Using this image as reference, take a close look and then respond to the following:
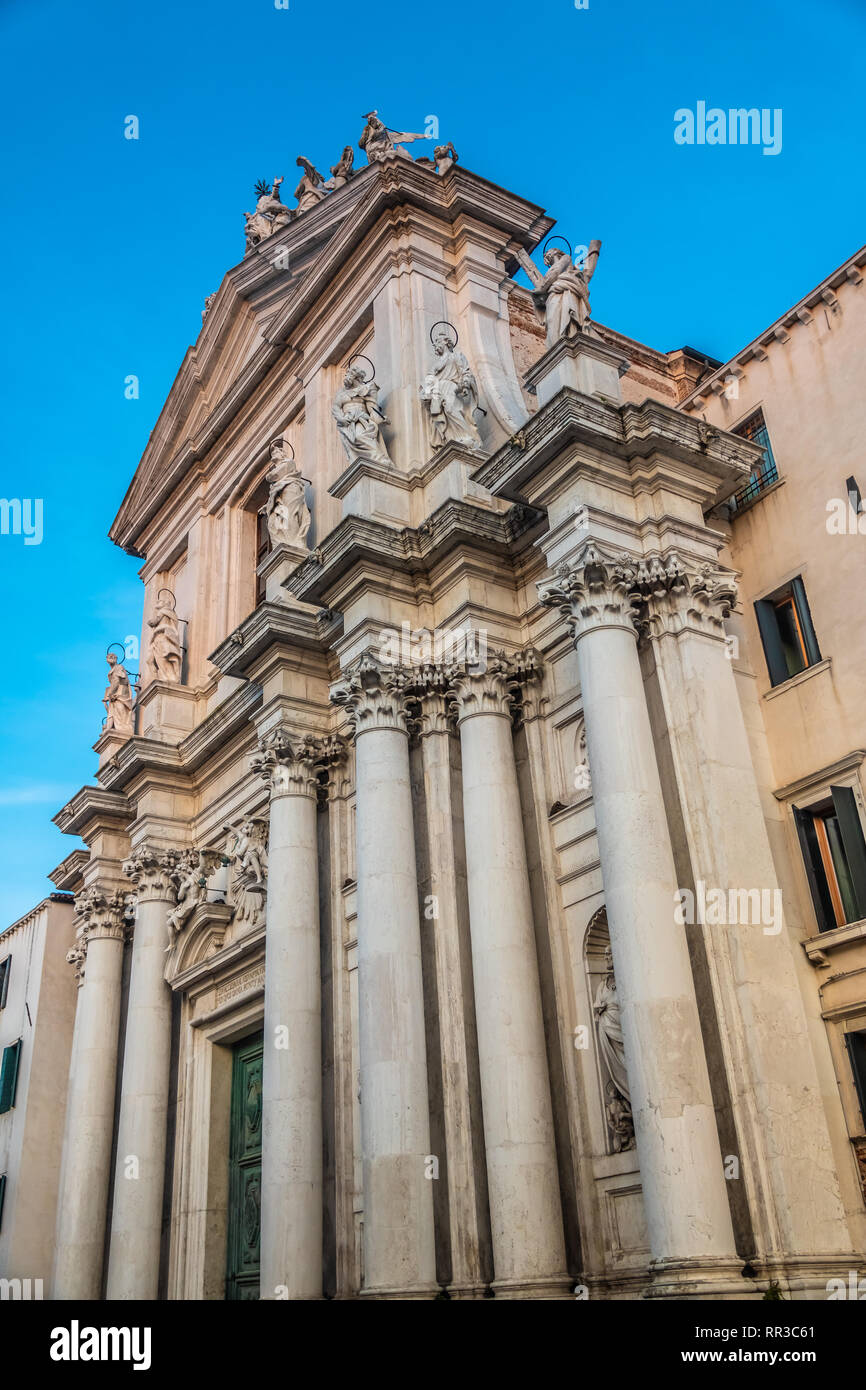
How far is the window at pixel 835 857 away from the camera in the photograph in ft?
39.7

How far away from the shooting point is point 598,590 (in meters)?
12.4

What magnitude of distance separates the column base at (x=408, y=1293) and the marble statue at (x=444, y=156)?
15.4 metres

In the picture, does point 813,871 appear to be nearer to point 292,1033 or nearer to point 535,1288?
point 535,1288

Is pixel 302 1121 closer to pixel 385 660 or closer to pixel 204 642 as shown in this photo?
pixel 385 660

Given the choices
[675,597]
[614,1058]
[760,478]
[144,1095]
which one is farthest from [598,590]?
[144,1095]

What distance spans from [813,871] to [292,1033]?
6.37m

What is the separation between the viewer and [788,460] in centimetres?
1465

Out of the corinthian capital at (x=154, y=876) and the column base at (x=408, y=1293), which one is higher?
the corinthian capital at (x=154, y=876)

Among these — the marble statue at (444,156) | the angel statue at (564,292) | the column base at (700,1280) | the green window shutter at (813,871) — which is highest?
the marble statue at (444,156)

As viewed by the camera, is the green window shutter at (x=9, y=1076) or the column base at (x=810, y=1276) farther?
the green window shutter at (x=9, y=1076)

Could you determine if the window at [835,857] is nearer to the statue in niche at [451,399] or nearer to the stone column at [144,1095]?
the statue in niche at [451,399]

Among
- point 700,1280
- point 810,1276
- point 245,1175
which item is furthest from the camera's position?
point 245,1175

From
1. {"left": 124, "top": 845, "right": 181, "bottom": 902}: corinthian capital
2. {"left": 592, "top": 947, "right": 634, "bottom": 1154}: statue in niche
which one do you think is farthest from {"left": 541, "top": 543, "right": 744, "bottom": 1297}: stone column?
{"left": 124, "top": 845, "right": 181, "bottom": 902}: corinthian capital

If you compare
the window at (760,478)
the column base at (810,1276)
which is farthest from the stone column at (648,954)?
the window at (760,478)
